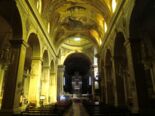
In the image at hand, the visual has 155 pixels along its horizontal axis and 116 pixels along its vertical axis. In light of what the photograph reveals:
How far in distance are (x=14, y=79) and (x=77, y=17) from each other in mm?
12363

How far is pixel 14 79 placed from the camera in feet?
25.6

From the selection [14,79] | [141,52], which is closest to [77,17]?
[141,52]

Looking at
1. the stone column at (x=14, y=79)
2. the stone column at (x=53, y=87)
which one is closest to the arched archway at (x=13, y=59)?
the stone column at (x=14, y=79)

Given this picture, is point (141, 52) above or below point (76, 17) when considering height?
below

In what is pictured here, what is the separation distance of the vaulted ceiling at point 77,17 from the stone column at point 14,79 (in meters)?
5.51

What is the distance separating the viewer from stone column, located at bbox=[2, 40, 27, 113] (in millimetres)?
7439

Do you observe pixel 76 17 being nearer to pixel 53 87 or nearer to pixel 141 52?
pixel 53 87

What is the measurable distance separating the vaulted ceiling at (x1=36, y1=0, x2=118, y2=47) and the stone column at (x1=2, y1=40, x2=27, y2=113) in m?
5.51

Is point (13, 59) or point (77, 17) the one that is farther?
point (77, 17)

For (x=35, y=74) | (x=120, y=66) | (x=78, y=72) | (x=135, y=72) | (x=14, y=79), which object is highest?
(x=78, y=72)

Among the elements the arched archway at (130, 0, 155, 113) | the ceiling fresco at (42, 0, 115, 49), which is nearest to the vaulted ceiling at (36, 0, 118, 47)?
the ceiling fresco at (42, 0, 115, 49)

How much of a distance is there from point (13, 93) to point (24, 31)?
3339 millimetres

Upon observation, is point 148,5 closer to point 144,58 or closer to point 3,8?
point 144,58

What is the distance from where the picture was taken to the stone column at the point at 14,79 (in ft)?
24.4
